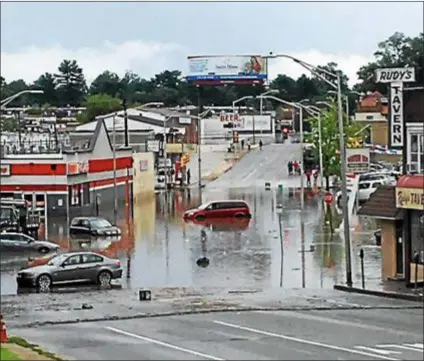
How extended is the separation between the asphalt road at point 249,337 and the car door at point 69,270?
11.3 meters

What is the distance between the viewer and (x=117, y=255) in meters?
50.4

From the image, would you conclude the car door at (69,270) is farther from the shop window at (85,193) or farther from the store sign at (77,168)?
the shop window at (85,193)

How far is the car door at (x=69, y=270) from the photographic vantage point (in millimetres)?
40219

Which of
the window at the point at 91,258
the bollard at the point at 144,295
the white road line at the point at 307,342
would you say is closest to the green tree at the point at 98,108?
the window at the point at 91,258

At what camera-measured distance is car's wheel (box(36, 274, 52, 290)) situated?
39.6 m

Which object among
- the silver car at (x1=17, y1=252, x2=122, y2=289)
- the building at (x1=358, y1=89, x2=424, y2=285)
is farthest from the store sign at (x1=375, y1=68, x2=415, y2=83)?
the silver car at (x1=17, y1=252, x2=122, y2=289)

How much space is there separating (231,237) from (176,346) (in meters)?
36.4

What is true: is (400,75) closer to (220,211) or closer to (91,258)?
(91,258)

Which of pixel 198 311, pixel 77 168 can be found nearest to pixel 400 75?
pixel 198 311

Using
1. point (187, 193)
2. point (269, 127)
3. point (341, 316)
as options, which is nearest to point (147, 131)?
point (187, 193)

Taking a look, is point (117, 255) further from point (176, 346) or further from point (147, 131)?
point (147, 131)

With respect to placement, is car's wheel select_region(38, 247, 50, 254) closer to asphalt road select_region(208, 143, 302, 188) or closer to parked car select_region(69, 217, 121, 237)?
parked car select_region(69, 217, 121, 237)

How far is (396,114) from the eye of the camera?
39.1 meters

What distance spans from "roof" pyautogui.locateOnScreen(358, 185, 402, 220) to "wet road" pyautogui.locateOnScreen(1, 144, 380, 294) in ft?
7.07
